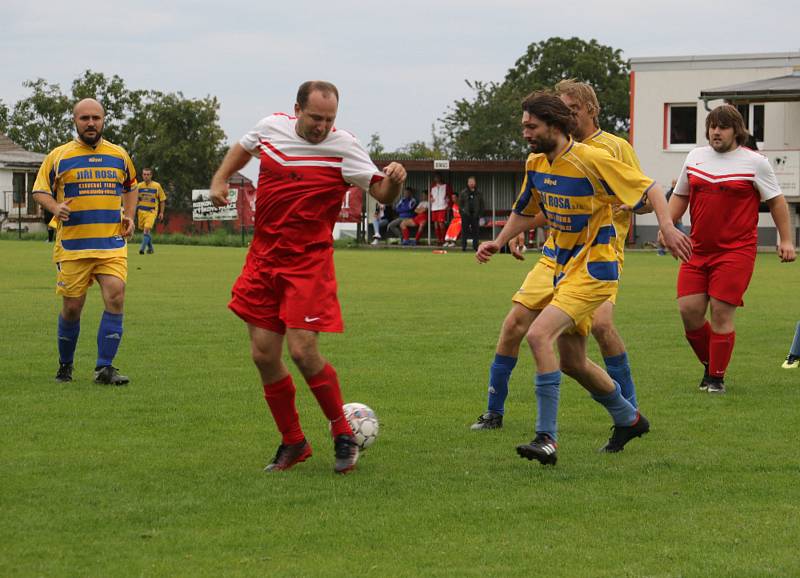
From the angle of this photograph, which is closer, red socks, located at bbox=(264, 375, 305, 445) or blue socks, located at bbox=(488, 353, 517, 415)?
red socks, located at bbox=(264, 375, 305, 445)

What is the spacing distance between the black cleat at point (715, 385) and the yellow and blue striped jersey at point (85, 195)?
15.2ft

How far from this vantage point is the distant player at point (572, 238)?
653 cm

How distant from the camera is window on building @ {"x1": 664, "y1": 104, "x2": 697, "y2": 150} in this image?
141 ft

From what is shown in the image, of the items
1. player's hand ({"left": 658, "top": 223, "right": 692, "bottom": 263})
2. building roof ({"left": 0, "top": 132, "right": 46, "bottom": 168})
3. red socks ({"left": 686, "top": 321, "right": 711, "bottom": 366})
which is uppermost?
building roof ({"left": 0, "top": 132, "right": 46, "bottom": 168})

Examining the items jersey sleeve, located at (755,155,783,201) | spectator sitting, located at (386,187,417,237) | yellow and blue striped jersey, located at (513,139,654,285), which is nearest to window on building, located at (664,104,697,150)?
spectator sitting, located at (386,187,417,237)

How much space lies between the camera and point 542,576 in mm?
4633

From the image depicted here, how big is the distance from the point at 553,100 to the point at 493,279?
16.6 meters

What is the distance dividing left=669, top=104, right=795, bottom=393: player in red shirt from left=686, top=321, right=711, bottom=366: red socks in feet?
0.04

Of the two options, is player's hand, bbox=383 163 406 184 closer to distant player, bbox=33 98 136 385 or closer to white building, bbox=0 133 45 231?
distant player, bbox=33 98 136 385

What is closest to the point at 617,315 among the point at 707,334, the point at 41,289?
the point at 707,334

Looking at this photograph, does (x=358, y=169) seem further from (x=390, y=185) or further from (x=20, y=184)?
(x=20, y=184)

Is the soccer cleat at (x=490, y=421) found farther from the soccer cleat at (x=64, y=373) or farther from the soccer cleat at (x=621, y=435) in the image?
the soccer cleat at (x=64, y=373)

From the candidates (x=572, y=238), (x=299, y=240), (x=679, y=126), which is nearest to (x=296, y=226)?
(x=299, y=240)

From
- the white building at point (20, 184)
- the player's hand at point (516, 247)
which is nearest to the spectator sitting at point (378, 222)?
the white building at point (20, 184)
